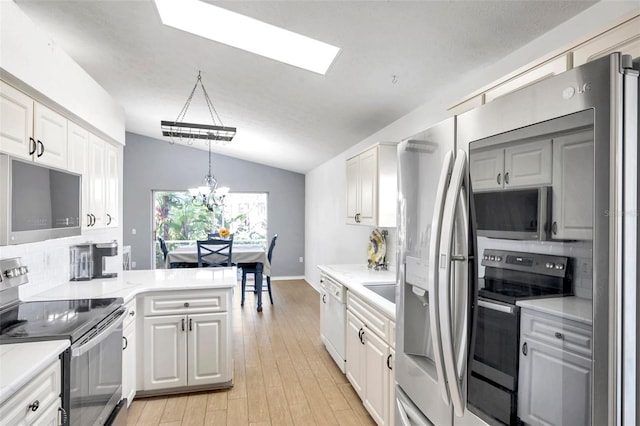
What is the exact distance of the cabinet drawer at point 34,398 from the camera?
1193mm

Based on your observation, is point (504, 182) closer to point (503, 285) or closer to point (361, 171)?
point (503, 285)

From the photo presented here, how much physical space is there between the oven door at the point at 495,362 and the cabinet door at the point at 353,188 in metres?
2.47

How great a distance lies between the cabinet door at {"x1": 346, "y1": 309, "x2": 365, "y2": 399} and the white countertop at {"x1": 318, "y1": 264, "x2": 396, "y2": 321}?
0.24 metres

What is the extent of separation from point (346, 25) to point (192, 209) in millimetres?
6410

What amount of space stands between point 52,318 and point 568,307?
2250mm

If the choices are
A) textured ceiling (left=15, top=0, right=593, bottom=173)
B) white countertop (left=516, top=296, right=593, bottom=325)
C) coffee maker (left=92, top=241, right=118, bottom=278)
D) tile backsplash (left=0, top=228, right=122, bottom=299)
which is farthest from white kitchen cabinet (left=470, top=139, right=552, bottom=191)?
coffee maker (left=92, top=241, right=118, bottom=278)

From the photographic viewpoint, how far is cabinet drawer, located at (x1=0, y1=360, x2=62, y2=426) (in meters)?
1.19

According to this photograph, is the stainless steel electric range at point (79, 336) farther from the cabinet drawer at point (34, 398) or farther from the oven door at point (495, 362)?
the oven door at point (495, 362)

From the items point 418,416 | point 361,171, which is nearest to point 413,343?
point 418,416

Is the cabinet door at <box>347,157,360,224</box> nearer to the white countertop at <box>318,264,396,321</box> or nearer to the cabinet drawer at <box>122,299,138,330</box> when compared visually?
the white countertop at <box>318,264,396,321</box>

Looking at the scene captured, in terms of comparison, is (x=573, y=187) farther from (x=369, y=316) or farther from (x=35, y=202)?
(x=35, y=202)

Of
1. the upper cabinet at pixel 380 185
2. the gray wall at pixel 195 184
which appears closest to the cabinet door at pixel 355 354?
the upper cabinet at pixel 380 185

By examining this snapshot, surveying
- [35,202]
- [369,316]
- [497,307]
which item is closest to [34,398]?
[35,202]

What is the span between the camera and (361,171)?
11.0 ft
